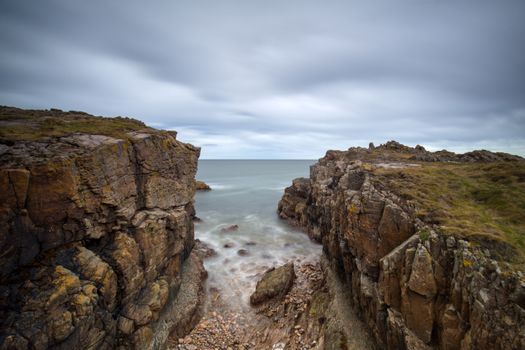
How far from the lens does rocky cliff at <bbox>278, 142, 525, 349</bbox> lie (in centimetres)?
907

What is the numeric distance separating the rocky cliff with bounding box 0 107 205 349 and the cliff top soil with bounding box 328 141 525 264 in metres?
17.8

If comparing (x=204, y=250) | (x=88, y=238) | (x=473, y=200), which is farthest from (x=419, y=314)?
(x=204, y=250)

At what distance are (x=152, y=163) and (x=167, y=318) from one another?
472 inches

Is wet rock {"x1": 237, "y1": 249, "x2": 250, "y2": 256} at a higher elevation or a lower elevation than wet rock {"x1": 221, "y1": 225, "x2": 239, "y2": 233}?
higher

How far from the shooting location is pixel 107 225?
52.0 ft

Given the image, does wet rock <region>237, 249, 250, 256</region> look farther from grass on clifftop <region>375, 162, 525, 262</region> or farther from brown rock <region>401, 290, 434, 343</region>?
brown rock <region>401, 290, 434, 343</region>

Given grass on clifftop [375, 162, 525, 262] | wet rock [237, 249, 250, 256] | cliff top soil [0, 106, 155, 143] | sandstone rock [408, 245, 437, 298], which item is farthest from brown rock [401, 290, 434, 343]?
wet rock [237, 249, 250, 256]

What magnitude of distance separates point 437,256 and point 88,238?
63.9ft

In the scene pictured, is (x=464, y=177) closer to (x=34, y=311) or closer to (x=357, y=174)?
(x=357, y=174)

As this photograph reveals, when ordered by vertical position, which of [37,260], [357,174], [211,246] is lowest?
[211,246]

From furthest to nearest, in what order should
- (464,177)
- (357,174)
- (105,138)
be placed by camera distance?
(357,174)
(464,177)
(105,138)

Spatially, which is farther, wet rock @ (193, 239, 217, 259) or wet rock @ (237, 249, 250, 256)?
wet rock @ (237, 249, 250, 256)

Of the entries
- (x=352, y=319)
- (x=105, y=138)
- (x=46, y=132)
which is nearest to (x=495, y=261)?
(x=352, y=319)

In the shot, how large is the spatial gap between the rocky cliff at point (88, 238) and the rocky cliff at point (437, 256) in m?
14.3
